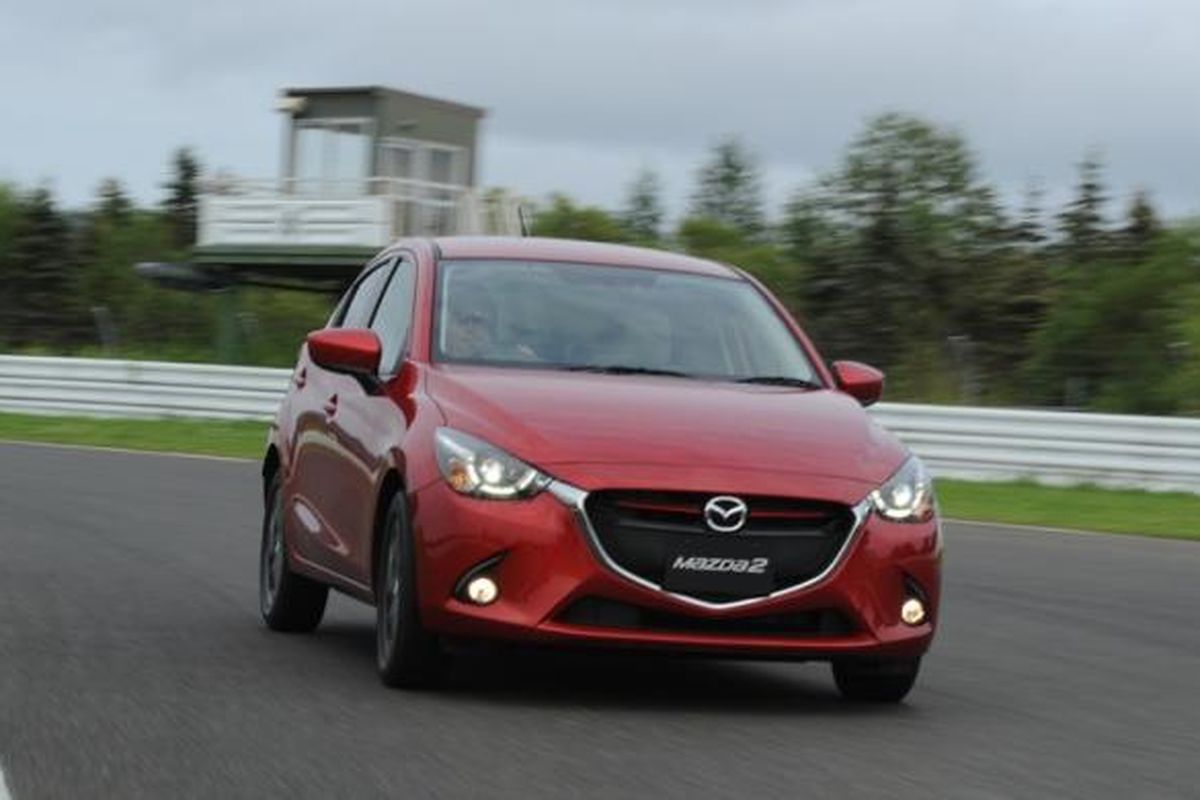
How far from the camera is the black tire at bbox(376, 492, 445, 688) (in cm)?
830

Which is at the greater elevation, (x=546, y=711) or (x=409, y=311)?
(x=409, y=311)

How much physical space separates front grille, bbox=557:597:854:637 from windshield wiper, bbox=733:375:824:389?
4.20ft

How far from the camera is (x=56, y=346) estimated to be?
52781 millimetres

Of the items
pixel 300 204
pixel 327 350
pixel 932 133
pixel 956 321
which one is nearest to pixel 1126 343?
pixel 956 321

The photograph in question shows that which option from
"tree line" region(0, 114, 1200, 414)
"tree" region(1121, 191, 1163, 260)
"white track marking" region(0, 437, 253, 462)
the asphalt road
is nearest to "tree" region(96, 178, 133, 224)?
"tree line" region(0, 114, 1200, 414)

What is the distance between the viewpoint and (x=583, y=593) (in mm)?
8008

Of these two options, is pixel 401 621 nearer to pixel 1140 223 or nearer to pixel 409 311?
pixel 409 311

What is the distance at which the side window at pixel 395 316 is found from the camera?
9406 millimetres

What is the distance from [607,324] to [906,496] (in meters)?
1.47

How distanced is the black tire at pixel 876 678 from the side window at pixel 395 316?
1.91 meters

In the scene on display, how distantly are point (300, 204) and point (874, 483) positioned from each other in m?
33.6

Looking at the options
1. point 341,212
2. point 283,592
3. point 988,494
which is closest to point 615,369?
point 283,592

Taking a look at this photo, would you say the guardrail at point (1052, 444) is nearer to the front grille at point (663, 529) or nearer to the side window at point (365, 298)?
the side window at point (365, 298)

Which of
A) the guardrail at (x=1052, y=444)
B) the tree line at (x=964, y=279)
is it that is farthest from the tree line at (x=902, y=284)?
the guardrail at (x=1052, y=444)
